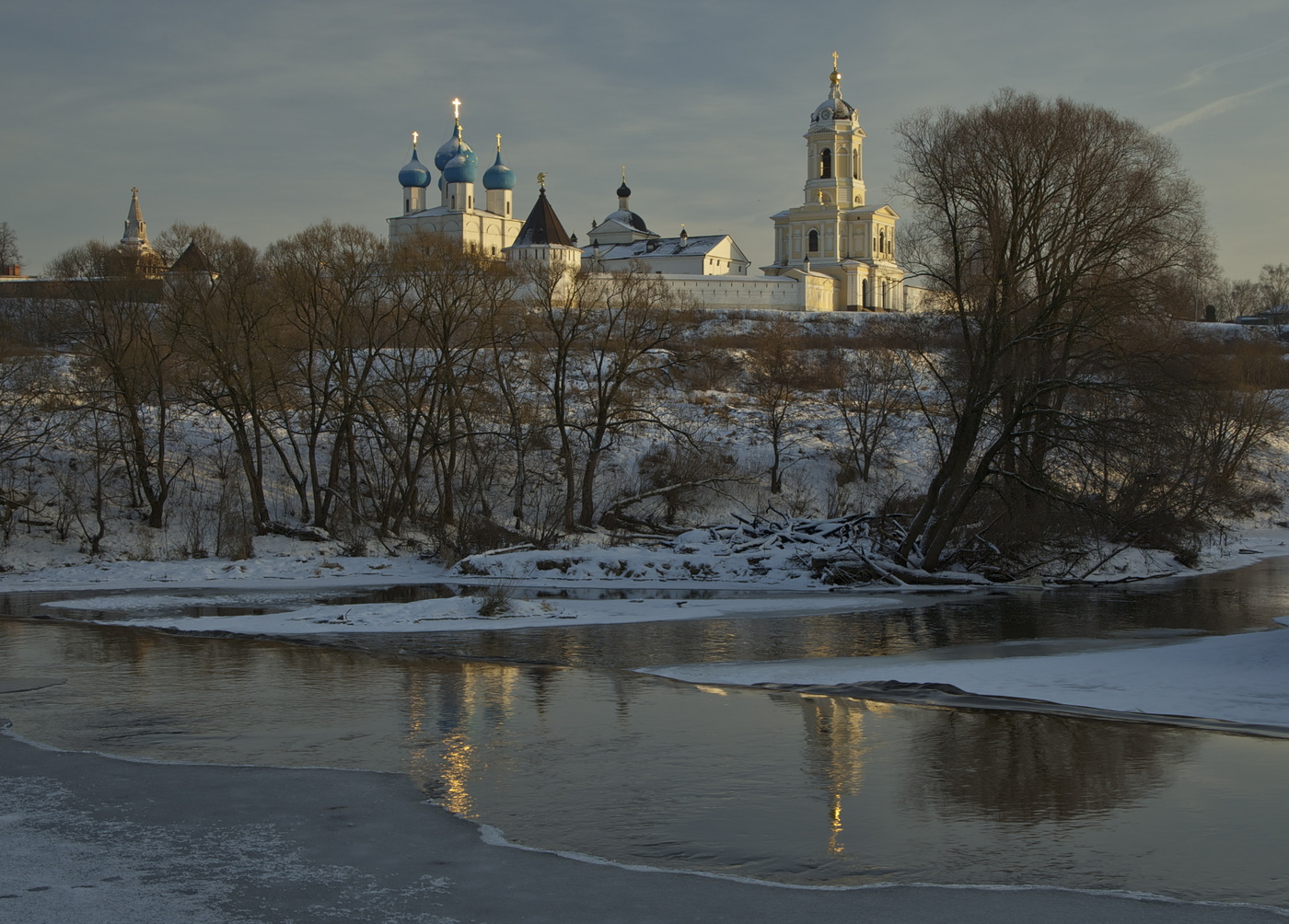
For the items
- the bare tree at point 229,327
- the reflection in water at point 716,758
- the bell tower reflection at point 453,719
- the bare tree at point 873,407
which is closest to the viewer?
the reflection in water at point 716,758

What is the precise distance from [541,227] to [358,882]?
9440 cm

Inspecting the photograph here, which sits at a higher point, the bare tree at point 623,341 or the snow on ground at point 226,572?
the bare tree at point 623,341

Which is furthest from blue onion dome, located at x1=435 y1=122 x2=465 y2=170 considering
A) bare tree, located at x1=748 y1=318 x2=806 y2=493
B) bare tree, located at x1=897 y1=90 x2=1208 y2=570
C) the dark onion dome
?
bare tree, located at x1=897 y1=90 x2=1208 y2=570

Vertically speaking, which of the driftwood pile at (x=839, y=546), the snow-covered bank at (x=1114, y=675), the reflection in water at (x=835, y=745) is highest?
the driftwood pile at (x=839, y=546)

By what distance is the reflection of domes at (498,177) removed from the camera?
10612 cm

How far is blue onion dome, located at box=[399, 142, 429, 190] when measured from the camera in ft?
365

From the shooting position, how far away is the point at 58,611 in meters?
19.5

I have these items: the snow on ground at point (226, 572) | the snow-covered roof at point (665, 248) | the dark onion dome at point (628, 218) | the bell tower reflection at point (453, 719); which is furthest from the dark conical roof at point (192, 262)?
the dark onion dome at point (628, 218)

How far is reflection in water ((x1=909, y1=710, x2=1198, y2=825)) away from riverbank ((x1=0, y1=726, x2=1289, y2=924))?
5.39 feet

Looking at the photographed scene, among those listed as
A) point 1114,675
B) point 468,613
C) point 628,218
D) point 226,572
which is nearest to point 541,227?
point 628,218

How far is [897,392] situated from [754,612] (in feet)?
66.4

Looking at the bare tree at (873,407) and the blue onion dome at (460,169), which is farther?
the blue onion dome at (460,169)

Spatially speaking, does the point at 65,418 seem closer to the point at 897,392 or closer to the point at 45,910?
the point at 897,392

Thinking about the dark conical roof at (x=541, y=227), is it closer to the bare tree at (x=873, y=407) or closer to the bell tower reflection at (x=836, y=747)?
the bare tree at (x=873, y=407)
